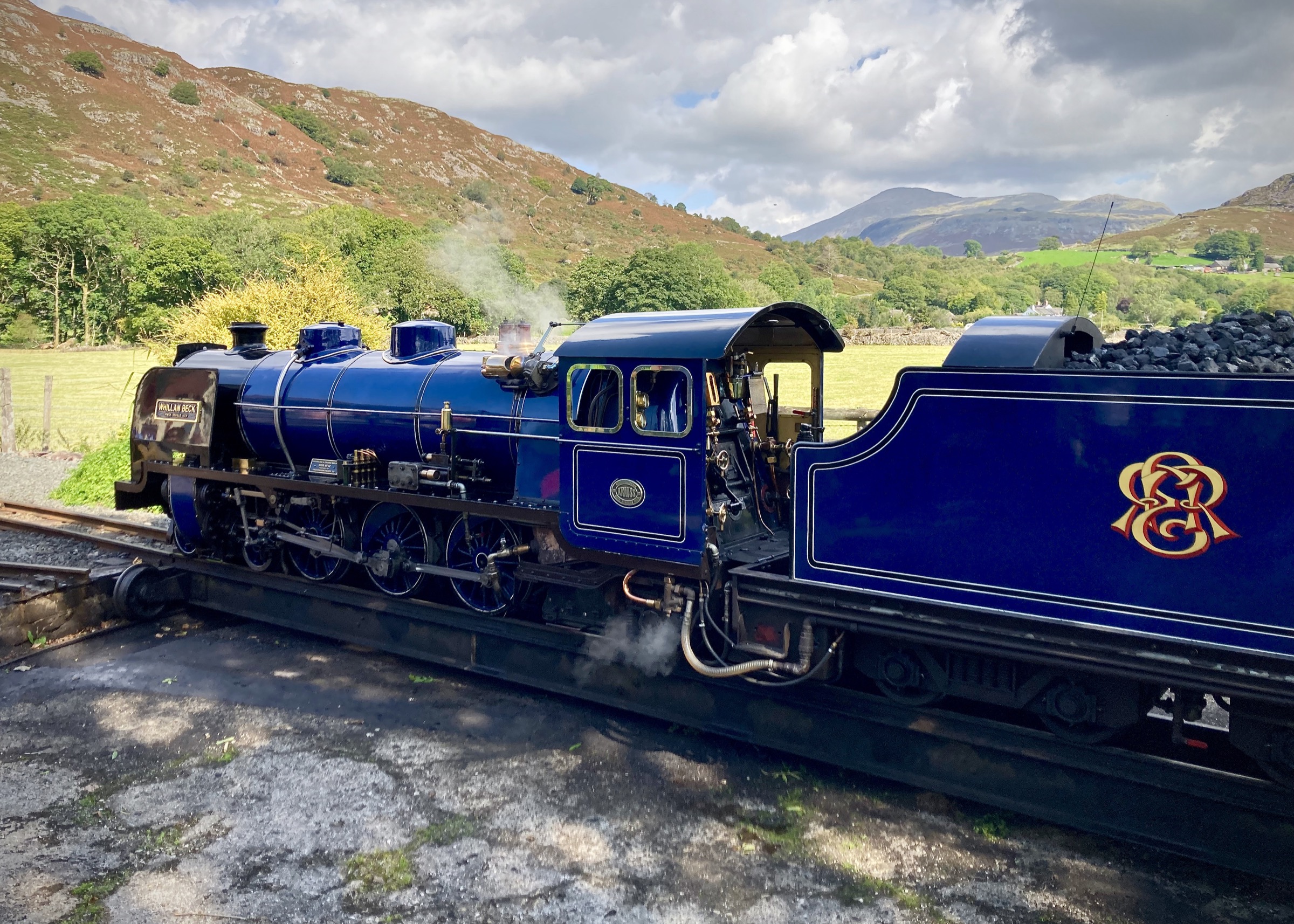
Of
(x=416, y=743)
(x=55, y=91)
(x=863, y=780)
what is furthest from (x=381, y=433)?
(x=55, y=91)

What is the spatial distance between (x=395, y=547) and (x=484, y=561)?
42.8 inches

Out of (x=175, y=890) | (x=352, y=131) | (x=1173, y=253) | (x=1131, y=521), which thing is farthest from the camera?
(x=352, y=131)

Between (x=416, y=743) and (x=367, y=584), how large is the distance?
9.78ft

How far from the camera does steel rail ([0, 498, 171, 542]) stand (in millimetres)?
12023

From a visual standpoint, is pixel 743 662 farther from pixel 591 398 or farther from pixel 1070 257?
pixel 1070 257

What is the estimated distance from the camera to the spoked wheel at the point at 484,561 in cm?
745

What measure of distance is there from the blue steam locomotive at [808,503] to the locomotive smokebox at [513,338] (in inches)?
1.9

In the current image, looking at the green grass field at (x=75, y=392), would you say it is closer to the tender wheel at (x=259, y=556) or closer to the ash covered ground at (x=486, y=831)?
the tender wheel at (x=259, y=556)

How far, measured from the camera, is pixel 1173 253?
3112cm

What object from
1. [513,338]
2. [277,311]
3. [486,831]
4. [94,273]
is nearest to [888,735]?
[486,831]

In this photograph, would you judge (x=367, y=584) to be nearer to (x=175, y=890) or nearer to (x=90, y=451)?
(x=175, y=890)

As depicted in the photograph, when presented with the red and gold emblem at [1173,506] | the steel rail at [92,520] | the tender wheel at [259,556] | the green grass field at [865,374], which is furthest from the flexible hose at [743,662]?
the green grass field at [865,374]

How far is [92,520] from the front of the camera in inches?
508

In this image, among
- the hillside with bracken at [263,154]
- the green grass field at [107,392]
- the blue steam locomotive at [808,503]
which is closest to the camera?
the blue steam locomotive at [808,503]
